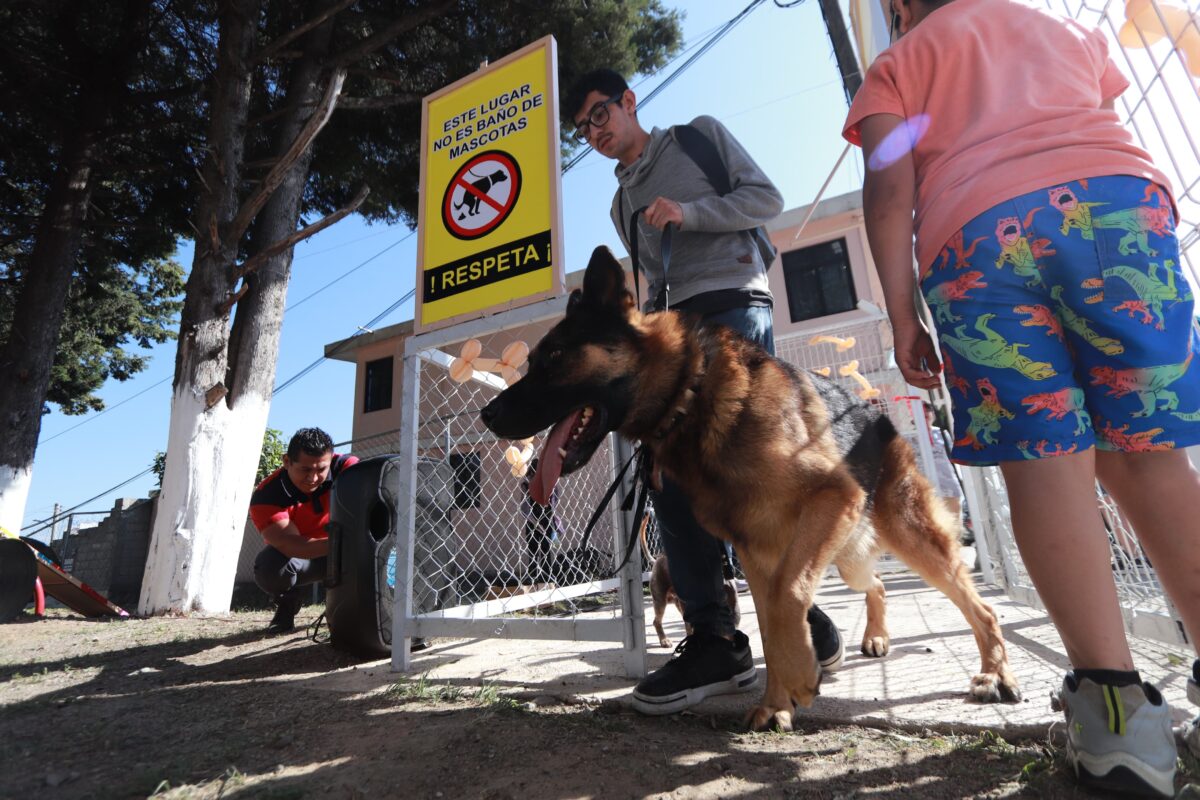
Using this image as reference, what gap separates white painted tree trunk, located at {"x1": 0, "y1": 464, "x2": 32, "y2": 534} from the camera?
6.25m

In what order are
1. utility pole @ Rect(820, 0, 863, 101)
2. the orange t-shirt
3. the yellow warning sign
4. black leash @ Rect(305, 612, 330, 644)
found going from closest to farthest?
the orange t-shirt, the yellow warning sign, black leash @ Rect(305, 612, 330, 644), utility pole @ Rect(820, 0, 863, 101)

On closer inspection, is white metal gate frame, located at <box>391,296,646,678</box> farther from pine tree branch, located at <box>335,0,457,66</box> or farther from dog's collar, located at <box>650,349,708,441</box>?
pine tree branch, located at <box>335,0,457,66</box>

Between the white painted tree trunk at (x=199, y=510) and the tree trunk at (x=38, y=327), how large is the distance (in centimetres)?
214

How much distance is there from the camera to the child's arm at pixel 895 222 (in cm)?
134

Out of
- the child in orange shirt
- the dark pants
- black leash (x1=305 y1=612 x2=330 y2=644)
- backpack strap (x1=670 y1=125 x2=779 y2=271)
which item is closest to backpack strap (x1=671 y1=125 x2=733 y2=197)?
backpack strap (x1=670 y1=125 x2=779 y2=271)

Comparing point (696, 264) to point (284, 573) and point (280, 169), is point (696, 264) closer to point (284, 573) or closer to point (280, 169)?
point (284, 573)

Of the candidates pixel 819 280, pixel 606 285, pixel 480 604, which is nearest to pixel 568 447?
pixel 606 285

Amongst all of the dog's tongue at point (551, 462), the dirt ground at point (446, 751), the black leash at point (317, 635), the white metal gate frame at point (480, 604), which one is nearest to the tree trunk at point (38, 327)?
the black leash at point (317, 635)

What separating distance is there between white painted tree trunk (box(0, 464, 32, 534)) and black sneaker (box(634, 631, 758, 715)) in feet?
25.0

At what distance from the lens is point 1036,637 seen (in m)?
2.41

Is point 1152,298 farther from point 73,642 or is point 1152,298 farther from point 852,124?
point 73,642

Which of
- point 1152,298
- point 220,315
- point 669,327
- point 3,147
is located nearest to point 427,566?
point 669,327

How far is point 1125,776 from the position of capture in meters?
1.04

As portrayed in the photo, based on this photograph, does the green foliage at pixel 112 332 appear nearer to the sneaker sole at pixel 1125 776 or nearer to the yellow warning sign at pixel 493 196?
the yellow warning sign at pixel 493 196
